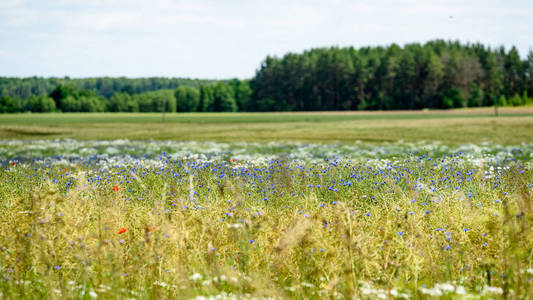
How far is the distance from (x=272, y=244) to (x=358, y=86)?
10598 cm

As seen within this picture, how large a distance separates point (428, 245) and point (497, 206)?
66.6 inches

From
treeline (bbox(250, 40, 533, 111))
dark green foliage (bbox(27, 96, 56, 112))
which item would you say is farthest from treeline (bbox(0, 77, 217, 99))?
treeline (bbox(250, 40, 533, 111))

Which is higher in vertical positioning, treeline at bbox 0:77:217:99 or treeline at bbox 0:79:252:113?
treeline at bbox 0:77:217:99

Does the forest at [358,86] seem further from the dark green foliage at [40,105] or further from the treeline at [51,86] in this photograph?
the treeline at [51,86]

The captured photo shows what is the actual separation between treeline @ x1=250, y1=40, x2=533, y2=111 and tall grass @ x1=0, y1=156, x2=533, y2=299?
9760 centimetres

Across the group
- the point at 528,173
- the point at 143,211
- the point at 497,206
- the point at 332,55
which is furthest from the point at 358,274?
the point at 332,55

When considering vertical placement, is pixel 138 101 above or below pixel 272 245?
above

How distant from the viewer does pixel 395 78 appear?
10769 centimetres

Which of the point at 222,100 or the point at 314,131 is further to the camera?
the point at 222,100

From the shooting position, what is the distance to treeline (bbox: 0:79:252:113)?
4104 inches

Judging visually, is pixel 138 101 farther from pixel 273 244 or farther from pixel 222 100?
pixel 273 244

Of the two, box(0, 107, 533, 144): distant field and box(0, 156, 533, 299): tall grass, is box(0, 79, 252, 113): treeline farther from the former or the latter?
box(0, 156, 533, 299): tall grass

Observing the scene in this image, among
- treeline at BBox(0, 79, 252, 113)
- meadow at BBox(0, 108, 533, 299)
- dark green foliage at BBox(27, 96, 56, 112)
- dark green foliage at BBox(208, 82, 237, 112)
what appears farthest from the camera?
dark green foliage at BBox(208, 82, 237, 112)

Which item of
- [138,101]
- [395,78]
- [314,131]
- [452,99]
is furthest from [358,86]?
[314,131]
